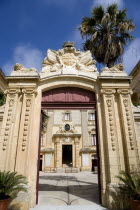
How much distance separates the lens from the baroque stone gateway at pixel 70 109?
4625mm

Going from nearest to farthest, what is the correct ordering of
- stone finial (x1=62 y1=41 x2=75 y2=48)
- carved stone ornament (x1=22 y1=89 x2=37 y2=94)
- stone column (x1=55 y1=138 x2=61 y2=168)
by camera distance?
1. carved stone ornament (x1=22 y1=89 x2=37 y2=94)
2. stone finial (x1=62 y1=41 x2=75 y2=48)
3. stone column (x1=55 y1=138 x2=61 y2=168)

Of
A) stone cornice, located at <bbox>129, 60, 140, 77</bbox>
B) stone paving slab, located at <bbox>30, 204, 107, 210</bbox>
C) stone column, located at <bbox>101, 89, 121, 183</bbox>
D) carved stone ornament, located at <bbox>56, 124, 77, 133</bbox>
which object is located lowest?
stone paving slab, located at <bbox>30, 204, 107, 210</bbox>

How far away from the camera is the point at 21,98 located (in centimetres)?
546

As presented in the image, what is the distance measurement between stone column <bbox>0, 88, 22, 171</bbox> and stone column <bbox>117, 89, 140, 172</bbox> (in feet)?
11.9

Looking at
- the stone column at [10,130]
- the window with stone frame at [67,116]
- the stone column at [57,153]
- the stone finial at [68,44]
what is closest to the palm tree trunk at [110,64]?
the stone finial at [68,44]

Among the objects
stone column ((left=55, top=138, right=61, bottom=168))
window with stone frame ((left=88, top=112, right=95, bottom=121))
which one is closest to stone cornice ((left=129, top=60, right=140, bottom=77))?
window with stone frame ((left=88, top=112, right=95, bottom=121))

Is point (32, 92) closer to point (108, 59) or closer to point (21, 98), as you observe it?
point (21, 98)

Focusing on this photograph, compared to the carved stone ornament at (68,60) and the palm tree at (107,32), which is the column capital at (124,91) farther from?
the palm tree at (107,32)

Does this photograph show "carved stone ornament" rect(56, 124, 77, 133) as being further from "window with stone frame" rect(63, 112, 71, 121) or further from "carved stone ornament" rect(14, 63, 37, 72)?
"carved stone ornament" rect(14, 63, 37, 72)

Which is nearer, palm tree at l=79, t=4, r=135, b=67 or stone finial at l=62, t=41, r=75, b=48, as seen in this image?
stone finial at l=62, t=41, r=75, b=48

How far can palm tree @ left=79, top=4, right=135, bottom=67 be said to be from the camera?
8570 millimetres

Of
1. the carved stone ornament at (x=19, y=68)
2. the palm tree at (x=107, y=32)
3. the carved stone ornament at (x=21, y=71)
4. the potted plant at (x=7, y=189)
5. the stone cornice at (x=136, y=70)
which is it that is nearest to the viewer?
the potted plant at (x=7, y=189)

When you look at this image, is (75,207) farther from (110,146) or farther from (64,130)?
(64,130)

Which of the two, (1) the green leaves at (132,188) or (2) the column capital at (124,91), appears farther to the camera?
(2) the column capital at (124,91)
